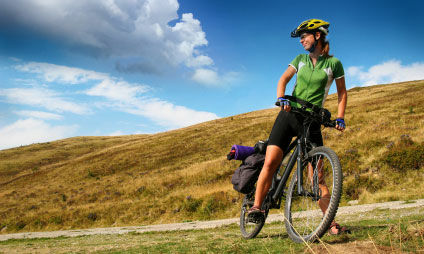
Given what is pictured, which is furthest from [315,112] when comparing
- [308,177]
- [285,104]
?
[308,177]

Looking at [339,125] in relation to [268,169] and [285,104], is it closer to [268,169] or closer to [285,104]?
[285,104]

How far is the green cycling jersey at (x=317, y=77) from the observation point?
416 centimetres

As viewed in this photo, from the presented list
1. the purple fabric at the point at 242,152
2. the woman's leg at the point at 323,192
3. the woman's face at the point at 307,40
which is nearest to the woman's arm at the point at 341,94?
the woman's face at the point at 307,40

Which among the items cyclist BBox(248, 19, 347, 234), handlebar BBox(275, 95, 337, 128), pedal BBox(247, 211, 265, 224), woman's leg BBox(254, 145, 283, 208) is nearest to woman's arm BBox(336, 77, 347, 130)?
cyclist BBox(248, 19, 347, 234)

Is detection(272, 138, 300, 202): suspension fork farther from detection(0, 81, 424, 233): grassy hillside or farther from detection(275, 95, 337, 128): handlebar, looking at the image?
detection(0, 81, 424, 233): grassy hillside

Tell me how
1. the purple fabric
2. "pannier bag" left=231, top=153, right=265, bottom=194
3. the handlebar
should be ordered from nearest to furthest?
1. the handlebar
2. "pannier bag" left=231, top=153, right=265, bottom=194
3. the purple fabric

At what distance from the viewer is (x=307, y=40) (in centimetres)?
427

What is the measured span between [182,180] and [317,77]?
20785 millimetres

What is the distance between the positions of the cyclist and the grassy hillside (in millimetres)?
9629

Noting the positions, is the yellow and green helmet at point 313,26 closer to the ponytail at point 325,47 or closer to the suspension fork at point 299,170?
the ponytail at point 325,47

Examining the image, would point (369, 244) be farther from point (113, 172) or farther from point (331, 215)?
point (113, 172)

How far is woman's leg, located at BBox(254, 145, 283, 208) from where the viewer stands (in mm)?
4254

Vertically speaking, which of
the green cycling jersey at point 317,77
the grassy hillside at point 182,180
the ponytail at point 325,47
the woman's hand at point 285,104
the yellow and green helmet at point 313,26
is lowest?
the grassy hillside at point 182,180

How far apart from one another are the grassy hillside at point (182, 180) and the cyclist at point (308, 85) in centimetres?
963
